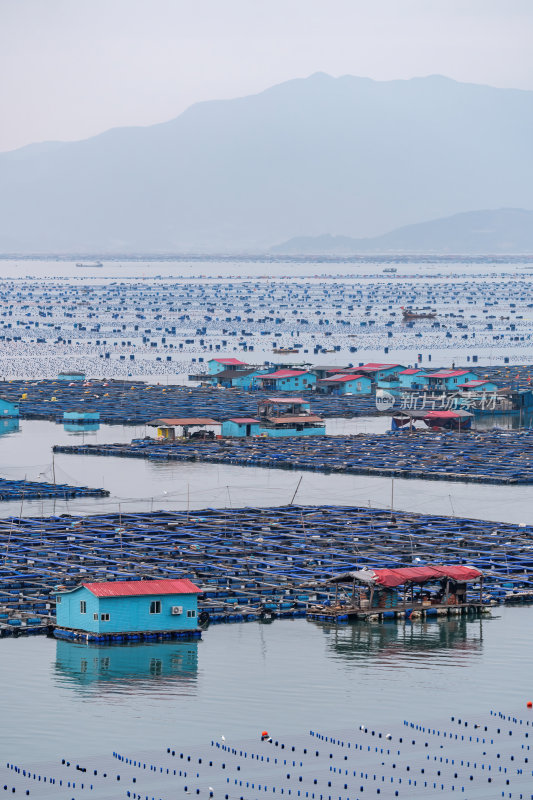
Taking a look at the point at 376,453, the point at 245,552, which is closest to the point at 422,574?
the point at 245,552

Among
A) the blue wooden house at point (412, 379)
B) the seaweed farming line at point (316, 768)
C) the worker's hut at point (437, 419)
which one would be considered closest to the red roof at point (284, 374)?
the blue wooden house at point (412, 379)

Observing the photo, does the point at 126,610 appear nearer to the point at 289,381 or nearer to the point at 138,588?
the point at 138,588

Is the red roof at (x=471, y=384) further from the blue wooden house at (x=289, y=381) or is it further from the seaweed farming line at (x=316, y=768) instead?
the seaweed farming line at (x=316, y=768)

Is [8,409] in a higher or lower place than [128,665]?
higher

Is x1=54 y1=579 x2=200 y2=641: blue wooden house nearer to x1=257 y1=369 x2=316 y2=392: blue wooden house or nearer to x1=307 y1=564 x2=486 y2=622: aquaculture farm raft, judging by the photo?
x1=307 y1=564 x2=486 y2=622: aquaculture farm raft

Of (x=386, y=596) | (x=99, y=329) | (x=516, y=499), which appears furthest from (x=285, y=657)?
(x=99, y=329)

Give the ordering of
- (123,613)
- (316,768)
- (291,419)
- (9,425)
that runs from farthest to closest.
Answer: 1. (9,425)
2. (291,419)
3. (123,613)
4. (316,768)

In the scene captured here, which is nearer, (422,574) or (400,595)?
(422,574)
